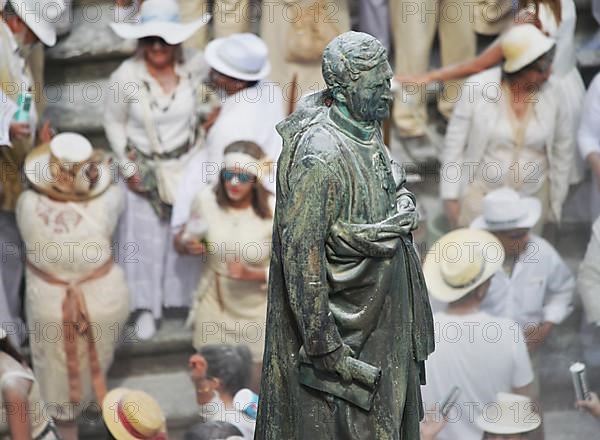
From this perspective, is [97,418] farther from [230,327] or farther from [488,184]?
[488,184]

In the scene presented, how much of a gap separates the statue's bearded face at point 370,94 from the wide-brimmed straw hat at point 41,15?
5.05 m

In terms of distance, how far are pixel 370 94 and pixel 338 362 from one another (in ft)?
3.04

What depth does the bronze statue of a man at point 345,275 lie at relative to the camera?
20.0 feet

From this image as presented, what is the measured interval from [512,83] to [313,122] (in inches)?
190

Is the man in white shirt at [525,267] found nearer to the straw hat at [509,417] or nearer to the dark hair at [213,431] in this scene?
the straw hat at [509,417]

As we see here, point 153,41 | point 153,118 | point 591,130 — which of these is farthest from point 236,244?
point 591,130

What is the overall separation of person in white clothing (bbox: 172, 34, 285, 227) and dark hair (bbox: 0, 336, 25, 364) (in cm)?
129

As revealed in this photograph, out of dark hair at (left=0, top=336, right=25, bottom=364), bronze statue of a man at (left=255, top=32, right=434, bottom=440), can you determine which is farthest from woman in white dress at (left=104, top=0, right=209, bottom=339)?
bronze statue of a man at (left=255, top=32, right=434, bottom=440)

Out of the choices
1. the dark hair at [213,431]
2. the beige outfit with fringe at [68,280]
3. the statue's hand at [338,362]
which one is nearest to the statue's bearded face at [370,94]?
the statue's hand at [338,362]

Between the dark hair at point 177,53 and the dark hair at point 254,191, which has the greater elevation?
the dark hair at point 177,53

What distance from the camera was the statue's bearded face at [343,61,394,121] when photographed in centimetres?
614

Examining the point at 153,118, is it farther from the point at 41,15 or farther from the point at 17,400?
the point at 17,400

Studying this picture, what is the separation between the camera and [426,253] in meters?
10.8

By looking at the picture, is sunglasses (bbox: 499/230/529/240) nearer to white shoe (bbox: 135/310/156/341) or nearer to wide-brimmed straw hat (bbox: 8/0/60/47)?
white shoe (bbox: 135/310/156/341)
